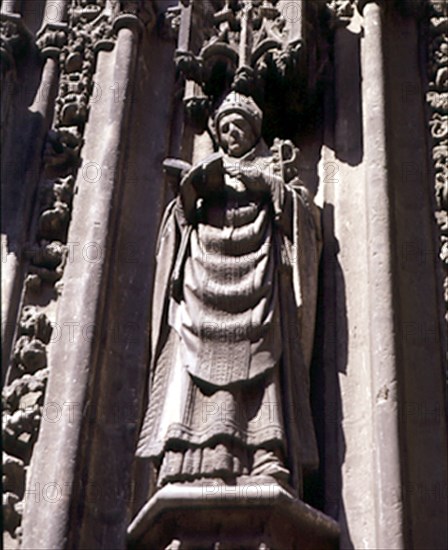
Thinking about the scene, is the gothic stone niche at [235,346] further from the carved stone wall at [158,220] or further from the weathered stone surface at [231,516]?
the carved stone wall at [158,220]

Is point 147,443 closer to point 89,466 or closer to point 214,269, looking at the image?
point 89,466

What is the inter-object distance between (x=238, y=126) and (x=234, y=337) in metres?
1.34

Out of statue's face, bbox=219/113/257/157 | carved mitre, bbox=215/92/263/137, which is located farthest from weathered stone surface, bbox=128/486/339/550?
carved mitre, bbox=215/92/263/137

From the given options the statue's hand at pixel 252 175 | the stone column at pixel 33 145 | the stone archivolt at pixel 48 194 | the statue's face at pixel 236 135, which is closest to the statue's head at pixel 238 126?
the statue's face at pixel 236 135

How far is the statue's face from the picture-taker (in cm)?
729

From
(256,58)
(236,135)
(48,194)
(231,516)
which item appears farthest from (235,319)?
(256,58)

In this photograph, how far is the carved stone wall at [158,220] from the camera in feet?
20.8

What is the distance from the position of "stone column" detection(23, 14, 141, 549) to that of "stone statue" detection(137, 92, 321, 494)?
30 cm

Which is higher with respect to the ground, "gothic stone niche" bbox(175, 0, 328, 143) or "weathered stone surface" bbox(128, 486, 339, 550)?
"gothic stone niche" bbox(175, 0, 328, 143)

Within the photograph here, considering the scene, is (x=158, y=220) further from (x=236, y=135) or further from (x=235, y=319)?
(x=235, y=319)

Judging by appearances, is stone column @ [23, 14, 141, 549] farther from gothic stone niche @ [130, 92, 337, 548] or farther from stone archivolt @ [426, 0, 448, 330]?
stone archivolt @ [426, 0, 448, 330]

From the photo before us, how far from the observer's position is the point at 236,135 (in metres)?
7.30

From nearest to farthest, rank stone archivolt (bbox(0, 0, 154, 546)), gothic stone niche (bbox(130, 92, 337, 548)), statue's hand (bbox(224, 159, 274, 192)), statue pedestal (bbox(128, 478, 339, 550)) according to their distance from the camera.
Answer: statue pedestal (bbox(128, 478, 339, 550))
gothic stone niche (bbox(130, 92, 337, 548))
stone archivolt (bbox(0, 0, 154, 546))
statue's hand (bbox(224, 159, 274, 192))

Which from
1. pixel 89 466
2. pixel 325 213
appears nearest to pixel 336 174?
pixel 325 213
